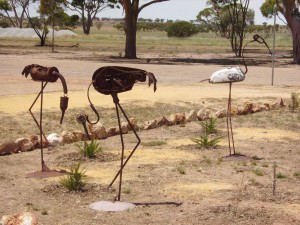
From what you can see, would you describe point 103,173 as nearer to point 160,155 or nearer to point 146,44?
point 160,155

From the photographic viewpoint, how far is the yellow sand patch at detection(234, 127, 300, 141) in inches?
490

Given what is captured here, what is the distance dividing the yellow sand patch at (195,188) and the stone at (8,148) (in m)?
2.99

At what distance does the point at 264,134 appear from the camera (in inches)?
504

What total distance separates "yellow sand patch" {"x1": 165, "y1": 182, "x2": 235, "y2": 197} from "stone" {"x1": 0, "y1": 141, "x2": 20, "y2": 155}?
2.99 meters

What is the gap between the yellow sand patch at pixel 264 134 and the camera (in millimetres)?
12453

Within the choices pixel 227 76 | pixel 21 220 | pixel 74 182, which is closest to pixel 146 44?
pixel 227 76

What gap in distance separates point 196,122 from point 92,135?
292cm

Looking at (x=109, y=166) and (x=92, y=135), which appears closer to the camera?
(x=109, y=166)

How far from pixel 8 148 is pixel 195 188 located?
11.0ft

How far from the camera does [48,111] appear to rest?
1476 cm

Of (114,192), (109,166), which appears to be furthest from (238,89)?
(114,192)

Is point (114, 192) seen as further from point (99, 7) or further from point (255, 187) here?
point (99, 7)

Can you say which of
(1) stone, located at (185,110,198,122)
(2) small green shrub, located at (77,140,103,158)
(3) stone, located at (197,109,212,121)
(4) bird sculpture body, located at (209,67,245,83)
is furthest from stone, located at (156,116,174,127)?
(4) bird sculpture body, located at (209,67,245,83)

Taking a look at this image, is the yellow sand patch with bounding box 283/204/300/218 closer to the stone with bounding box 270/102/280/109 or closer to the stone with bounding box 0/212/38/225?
the stone with bounding box 0/212/38/225
